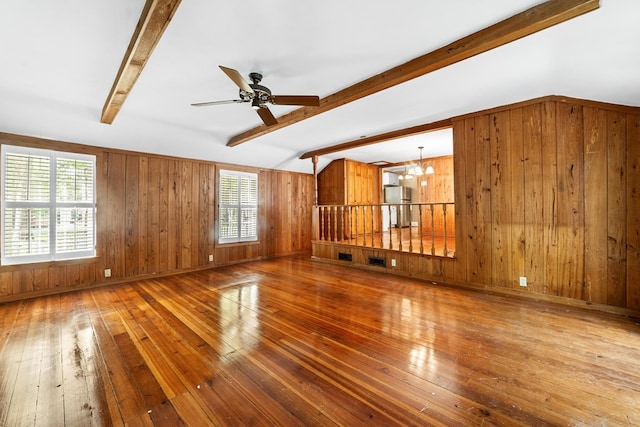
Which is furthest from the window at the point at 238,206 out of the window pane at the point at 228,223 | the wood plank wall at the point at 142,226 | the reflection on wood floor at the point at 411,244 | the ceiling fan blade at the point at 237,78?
the ceiling fan blade at the point at 237,78

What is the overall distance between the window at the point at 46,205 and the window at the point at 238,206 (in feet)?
7.23

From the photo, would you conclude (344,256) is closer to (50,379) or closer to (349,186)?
(349,186)

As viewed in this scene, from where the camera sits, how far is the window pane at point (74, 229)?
388cm

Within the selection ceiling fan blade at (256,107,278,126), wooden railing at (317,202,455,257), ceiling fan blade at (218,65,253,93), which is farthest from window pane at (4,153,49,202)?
wooden railing at (317,202,455,257)

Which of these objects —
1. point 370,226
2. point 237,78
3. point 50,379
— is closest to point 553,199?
point 237,78

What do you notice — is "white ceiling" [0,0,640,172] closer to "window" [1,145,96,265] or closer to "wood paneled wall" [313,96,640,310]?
"wood paneled wall" [313,96,640,310]

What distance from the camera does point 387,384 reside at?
172 centimetres

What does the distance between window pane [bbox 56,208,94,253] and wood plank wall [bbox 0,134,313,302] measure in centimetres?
13

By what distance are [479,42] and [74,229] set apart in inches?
223

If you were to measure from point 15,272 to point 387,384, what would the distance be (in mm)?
5015

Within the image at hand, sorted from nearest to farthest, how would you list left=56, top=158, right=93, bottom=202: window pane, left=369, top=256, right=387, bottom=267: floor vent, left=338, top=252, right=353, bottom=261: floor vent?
left=56, top=158, right=93, bottom=202: window pane → left=369, top=256, right=387, bottom=267: floor vent → left=338, top=252, right=353, bottom=261: floor vent

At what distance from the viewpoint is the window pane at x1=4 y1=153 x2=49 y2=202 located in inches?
139

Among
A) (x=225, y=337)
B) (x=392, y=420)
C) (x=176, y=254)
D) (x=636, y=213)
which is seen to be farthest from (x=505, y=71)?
(x=176, y=254)

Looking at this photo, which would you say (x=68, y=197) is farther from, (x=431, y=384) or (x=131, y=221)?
(x=431, y=384)
